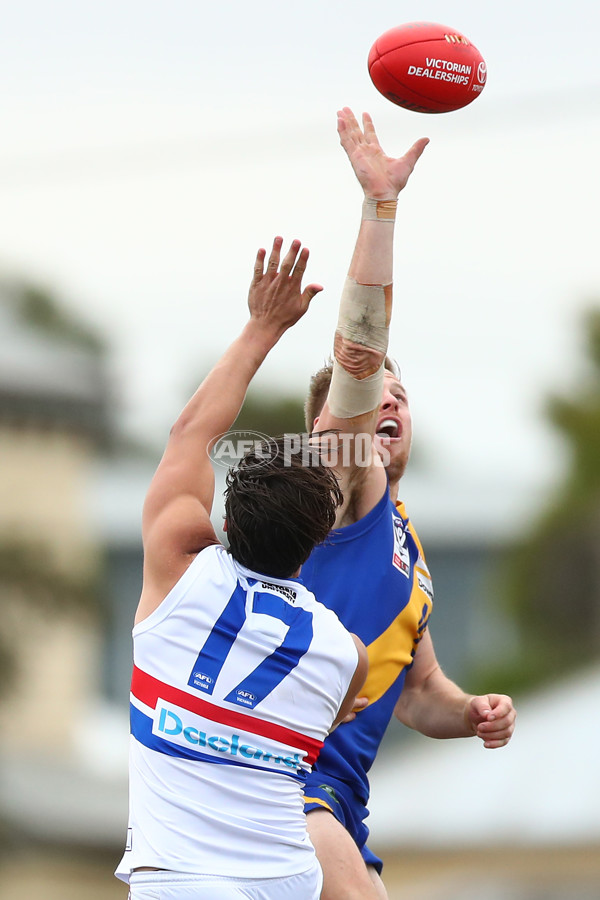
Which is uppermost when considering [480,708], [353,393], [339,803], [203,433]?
[353,393]

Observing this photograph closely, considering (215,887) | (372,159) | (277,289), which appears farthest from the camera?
(372,159)

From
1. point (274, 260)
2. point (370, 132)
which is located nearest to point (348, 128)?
point (370, 132)

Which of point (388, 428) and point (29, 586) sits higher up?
point (29, 586)

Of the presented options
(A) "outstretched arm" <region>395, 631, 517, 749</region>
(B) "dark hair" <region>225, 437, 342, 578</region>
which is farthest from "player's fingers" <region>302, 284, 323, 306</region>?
(A) "outstretched arm" <region>395, 631, 517, 749</region>

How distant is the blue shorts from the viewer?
16.6ft

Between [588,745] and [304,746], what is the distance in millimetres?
20579

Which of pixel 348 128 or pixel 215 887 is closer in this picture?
pixel 215 887

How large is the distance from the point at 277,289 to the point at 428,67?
144 cm

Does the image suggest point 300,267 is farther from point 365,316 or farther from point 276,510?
point 276,510

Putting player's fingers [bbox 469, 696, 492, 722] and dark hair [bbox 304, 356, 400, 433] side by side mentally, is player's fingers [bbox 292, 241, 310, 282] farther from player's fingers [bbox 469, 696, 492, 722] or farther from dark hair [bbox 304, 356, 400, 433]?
player's fingers [bbox 469, 696, 492, 722]

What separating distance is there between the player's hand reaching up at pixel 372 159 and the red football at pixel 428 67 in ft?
1.46

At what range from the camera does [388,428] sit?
5.80 meters

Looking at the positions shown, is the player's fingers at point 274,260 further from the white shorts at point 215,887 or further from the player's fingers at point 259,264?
the white shorts at point 215,887

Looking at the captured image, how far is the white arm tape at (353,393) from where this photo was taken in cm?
524
